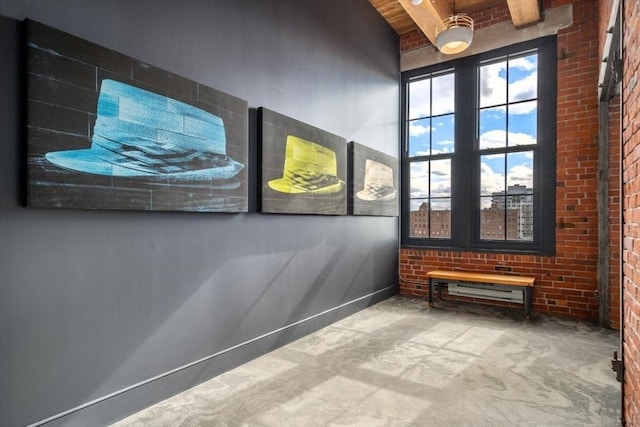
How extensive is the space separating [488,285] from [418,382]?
7.82ft

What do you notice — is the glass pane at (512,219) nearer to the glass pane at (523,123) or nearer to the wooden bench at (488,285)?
the wooden bench at (488,285)

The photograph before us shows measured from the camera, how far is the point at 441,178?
532 centimetres

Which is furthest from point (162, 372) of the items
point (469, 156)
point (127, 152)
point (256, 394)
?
point (469, 156)

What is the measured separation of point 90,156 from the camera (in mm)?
1954

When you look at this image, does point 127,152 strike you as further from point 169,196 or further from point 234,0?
point 234,0

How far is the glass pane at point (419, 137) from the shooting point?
215 inches

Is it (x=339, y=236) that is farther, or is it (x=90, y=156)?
(x=339, y=236)

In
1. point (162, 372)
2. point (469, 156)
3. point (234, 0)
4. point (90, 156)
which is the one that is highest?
point (234, 0)

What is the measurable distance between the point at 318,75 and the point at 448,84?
2424 mm

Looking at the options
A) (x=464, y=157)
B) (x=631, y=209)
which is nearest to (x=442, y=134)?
(x=464, y=157)

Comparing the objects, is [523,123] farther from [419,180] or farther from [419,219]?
[419,219]

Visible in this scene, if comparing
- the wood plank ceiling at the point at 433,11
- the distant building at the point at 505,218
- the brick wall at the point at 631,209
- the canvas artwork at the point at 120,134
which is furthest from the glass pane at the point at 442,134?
the canvas artwork at the point at 120,134

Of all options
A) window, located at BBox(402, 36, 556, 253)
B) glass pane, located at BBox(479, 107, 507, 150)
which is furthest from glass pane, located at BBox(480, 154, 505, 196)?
glass pane, located at BBox(479, 107, 507, 150)

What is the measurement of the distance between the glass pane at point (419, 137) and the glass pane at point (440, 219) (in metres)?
0.78
